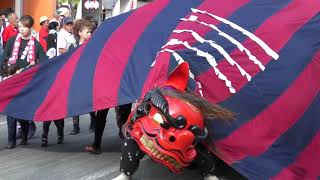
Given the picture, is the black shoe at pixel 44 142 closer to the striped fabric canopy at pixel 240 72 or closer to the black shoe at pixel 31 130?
the black shoe at pixel 31 130

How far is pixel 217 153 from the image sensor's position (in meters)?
5.05

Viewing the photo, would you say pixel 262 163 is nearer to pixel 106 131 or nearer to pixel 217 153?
pixel 217 153

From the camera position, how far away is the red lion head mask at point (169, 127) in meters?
4.64

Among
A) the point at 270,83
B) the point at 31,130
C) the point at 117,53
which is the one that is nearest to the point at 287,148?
the point at 270,83

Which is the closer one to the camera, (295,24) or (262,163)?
(262,163)

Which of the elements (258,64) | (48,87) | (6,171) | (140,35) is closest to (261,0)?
(258,64)

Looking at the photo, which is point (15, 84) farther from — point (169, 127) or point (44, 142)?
point (169, 127)

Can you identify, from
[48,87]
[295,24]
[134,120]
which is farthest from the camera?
[48,87]

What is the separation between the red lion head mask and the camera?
464cm

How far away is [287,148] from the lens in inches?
204

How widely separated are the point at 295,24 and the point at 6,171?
328 centimetres

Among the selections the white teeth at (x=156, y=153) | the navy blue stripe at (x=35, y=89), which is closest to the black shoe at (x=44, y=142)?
the navy blue stripe at (x=35, y=89)

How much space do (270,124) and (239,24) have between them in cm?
104

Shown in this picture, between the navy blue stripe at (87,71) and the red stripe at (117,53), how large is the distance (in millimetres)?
73
